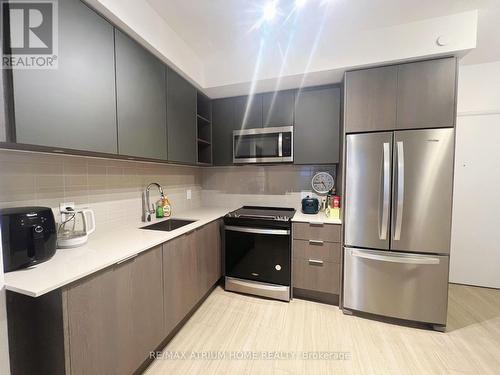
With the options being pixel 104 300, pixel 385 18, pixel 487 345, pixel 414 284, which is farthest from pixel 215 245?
pixel 385 18

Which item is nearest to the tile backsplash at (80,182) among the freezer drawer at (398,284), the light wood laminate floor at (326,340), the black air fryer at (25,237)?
the black air fryer at (25,237)

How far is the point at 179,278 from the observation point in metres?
1.65

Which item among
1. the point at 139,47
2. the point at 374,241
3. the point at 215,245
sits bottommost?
the point at 215,245

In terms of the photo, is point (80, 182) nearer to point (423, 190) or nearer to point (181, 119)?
point (181, 119)

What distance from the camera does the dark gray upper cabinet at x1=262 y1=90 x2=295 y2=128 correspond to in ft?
7.55

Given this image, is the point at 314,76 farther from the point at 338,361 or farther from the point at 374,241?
the point at 338,361

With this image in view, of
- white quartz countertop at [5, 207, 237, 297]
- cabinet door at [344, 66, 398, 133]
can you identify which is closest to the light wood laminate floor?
white quartz countertop at [5, 207, 237, 297]

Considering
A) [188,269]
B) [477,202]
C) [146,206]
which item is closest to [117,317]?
[188,269]

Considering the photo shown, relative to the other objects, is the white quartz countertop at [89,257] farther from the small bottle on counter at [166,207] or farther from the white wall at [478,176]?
the white wall at [478,176]

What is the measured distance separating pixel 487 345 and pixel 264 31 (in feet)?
10.1

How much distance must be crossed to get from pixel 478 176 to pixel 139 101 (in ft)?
11.5

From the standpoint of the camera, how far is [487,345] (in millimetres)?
1575

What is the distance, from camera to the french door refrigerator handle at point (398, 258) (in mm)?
1707

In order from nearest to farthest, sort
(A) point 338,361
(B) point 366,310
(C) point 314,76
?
1. (A) point 338,361
2. (B) point 366,310
3. (C) point 314,76
